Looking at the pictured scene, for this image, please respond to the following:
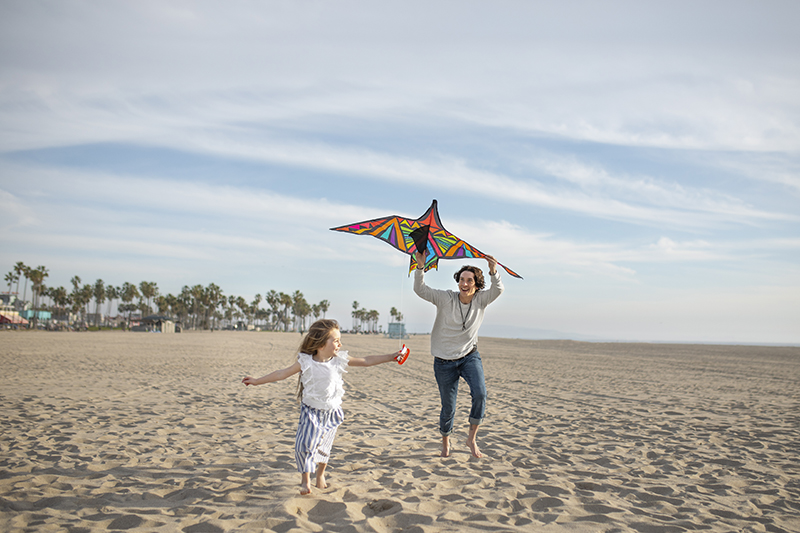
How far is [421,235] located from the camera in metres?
4.98

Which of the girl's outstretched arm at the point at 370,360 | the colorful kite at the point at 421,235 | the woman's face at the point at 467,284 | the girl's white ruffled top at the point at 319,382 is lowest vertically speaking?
the girl's white ruffled top at the point at 319,382

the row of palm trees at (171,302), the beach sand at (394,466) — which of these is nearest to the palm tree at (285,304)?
the row of palm trees at (171,302)

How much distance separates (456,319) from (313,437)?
5.83 ft

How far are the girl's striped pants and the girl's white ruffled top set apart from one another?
6cm

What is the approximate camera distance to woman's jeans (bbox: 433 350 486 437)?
4.66 meters

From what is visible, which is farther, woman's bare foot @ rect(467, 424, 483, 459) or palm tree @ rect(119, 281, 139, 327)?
palm tree @ rect(119, 281, 139, 327)

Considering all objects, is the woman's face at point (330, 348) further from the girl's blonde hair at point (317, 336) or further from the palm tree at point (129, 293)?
the palm tree at point (129, 293)

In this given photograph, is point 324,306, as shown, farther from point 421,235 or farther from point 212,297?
point 421,235

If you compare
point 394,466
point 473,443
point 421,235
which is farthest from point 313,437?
point 421,235

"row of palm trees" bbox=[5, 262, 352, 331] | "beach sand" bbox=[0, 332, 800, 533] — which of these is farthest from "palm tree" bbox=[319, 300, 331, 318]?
"beach sand" bbox=[0, 332, 800, 533]

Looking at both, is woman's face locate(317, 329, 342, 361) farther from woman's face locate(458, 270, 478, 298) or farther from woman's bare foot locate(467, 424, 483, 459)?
woman's bare foot locate(467, 424, 483, 459)

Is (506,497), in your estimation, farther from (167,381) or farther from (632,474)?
(167,381)

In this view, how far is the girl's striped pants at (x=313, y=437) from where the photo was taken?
364cm

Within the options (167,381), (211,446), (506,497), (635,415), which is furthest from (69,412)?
(635,415)
